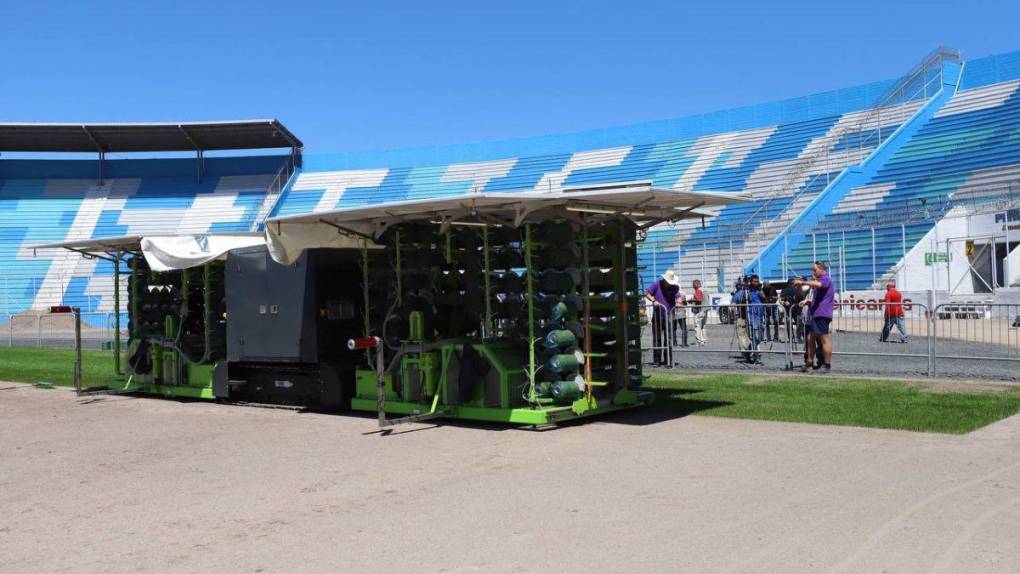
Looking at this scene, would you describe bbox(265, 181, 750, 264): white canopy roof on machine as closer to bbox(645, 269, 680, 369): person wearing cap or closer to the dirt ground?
the dirt ground

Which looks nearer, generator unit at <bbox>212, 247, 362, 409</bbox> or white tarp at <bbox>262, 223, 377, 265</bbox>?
white tarp at <bbox>262, 223, 377, 265</bbox>

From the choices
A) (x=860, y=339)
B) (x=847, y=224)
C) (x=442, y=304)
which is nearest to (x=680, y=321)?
(x=860, y=339)

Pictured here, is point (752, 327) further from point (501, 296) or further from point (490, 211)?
point (490, 211)

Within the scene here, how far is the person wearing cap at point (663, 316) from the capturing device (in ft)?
51.4

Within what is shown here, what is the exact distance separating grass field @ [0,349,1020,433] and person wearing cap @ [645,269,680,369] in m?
1.24

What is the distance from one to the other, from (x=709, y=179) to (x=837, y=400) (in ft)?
99.3

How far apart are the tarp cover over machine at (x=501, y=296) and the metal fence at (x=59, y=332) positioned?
63.3 feet

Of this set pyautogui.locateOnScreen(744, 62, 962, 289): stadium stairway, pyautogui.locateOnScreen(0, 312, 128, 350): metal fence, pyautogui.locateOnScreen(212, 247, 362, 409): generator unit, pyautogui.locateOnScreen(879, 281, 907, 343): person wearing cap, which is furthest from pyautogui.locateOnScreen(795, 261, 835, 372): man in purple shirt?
pyautogui.locateOnScreen(0, 312, 128, 350): metal fence

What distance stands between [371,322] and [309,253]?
115 centimetres

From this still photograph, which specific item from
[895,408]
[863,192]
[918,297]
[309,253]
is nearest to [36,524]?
[309,253]

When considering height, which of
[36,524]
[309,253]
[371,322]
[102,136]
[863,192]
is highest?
[102,136]

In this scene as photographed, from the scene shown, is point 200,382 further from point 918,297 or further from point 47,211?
point 47,211

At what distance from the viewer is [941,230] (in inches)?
1161

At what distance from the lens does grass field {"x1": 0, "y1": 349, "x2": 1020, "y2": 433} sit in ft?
29.8
